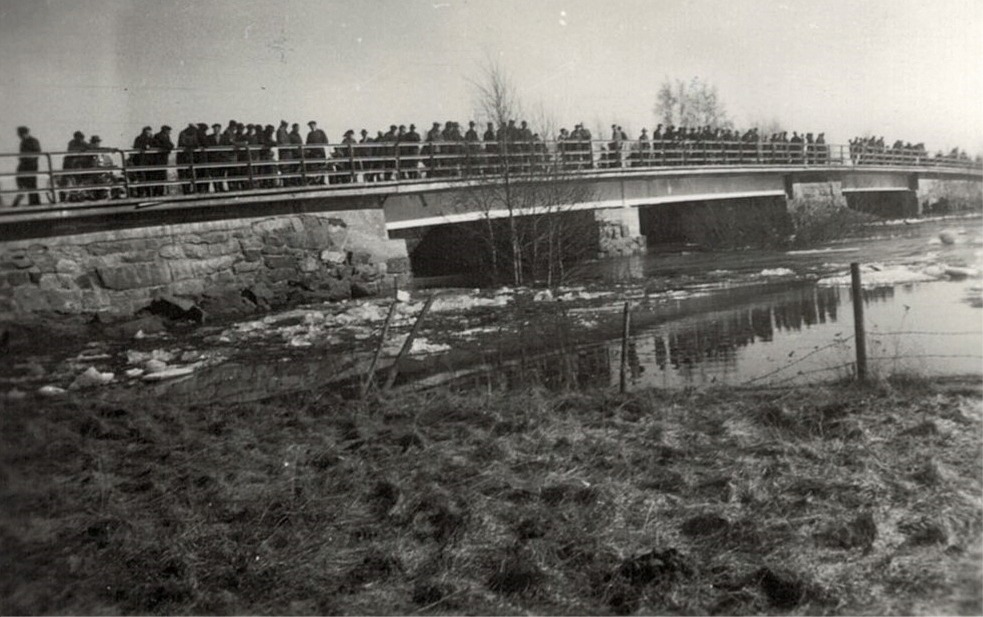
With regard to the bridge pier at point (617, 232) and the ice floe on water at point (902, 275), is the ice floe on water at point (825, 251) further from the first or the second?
the ice floe on water at point (902, 275)

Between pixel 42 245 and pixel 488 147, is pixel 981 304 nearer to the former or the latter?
pixel 488 147

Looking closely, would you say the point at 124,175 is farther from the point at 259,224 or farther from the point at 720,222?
the point at 720,222

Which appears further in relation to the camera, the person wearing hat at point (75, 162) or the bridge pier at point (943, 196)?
the bridge pier at point (943, 196)

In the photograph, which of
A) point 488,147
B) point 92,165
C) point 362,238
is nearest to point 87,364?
point 92,165

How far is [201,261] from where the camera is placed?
16891 mm

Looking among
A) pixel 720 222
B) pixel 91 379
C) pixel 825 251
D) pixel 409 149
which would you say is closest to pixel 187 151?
pixel 409 149

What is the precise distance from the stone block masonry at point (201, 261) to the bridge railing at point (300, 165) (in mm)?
915

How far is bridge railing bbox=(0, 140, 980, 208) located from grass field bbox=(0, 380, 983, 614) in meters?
6.08

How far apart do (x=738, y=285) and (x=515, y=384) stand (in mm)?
12589

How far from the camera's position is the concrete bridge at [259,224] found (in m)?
14.8

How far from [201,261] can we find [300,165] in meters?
4.05

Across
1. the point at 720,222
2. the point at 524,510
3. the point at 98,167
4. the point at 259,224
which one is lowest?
the point at 524,510

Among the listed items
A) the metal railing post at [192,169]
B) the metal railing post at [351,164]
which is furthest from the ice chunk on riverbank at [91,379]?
the metal railing post at [351,164]

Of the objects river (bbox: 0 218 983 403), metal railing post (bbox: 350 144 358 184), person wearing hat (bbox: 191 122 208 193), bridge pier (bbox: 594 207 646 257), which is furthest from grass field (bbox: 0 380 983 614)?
bridge pier (bbox: 594 207 646 257)
